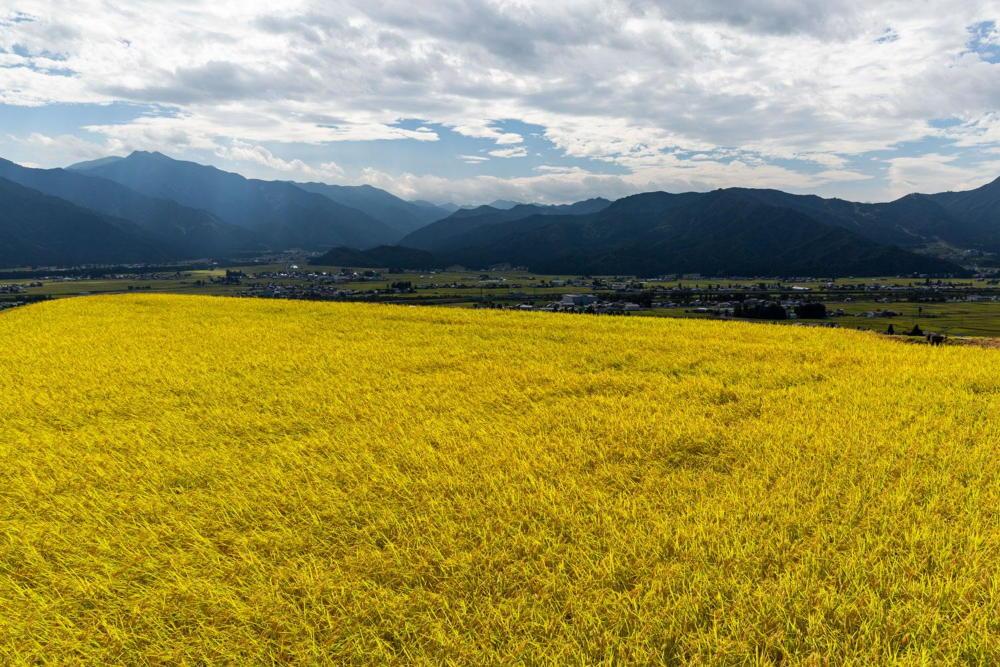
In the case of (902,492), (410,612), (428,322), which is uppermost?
(428,322)

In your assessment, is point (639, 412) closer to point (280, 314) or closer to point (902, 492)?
point (902, 492)

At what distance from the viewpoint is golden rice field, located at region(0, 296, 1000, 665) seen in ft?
12.2

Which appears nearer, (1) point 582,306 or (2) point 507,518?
(2) point 507,518

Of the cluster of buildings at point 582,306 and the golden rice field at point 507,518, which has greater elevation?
the cluster of buildings at point 582,306

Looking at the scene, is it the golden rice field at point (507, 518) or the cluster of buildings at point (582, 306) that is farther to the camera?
the cluster of buildings at point (582, 306)

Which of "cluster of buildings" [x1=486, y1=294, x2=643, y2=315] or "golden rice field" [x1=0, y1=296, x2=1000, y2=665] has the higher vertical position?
"cluster of buildings" [x1=486, y1=294, x2=643, y2=315]

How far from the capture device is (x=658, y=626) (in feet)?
12.1

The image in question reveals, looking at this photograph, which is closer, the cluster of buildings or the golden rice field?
the golden rice field

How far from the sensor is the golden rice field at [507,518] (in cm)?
372

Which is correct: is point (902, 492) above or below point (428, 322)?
below

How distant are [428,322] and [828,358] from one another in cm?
1425

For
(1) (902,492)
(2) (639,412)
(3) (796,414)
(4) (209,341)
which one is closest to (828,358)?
(3) (796,414)

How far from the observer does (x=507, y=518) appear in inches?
206

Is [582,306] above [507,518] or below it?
above
